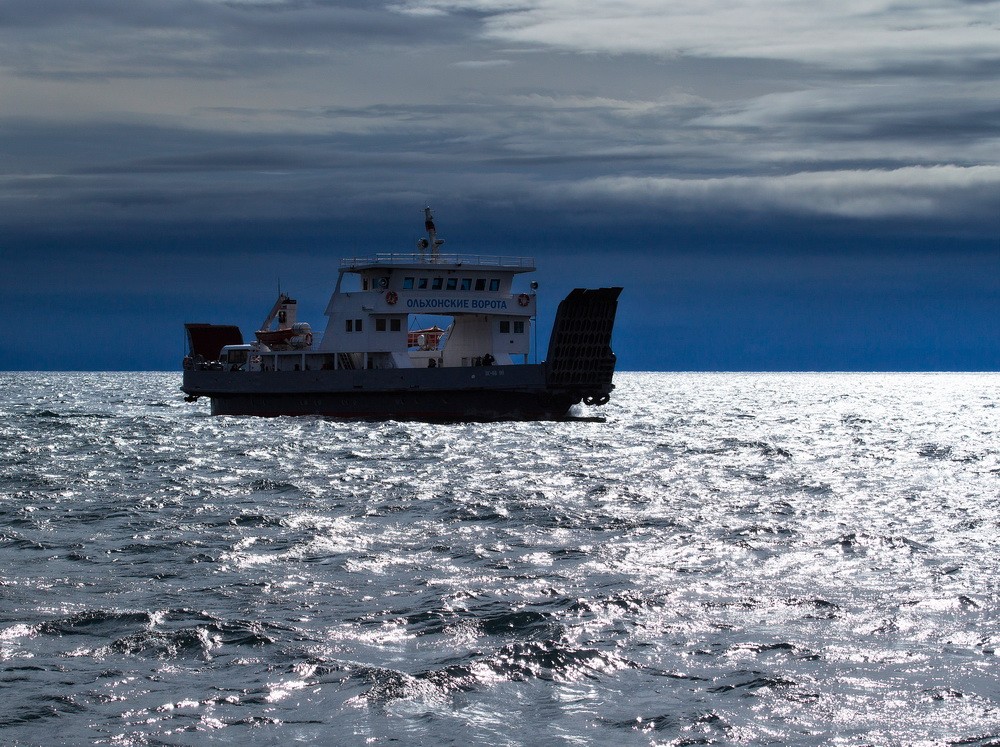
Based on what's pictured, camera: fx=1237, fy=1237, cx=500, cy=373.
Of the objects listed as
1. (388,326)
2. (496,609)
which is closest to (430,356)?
(388,326)

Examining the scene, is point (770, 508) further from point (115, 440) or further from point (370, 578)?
point (115, 440)

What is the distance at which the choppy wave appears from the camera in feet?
30.4

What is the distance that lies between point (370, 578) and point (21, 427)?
39.1 meters

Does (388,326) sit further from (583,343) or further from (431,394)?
(583,343)

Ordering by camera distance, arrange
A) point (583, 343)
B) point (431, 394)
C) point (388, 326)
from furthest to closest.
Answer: point (388, 326)
point (431, 394)
point (583, 343)

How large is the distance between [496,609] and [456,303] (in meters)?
37.1

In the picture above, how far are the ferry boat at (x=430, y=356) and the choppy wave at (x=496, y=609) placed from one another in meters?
18.4

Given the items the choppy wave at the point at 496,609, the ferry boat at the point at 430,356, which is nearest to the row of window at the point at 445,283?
the ferry boat at the point at 430,356

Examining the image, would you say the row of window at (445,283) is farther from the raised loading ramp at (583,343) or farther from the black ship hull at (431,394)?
the raised loading ramp at (583,343)

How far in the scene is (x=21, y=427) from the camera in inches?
1941

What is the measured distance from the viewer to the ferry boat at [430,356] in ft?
151

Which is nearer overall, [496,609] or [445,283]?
[496,609]

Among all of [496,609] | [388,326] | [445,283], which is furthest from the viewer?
[445,283]

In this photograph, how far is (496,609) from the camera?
12.7 m
